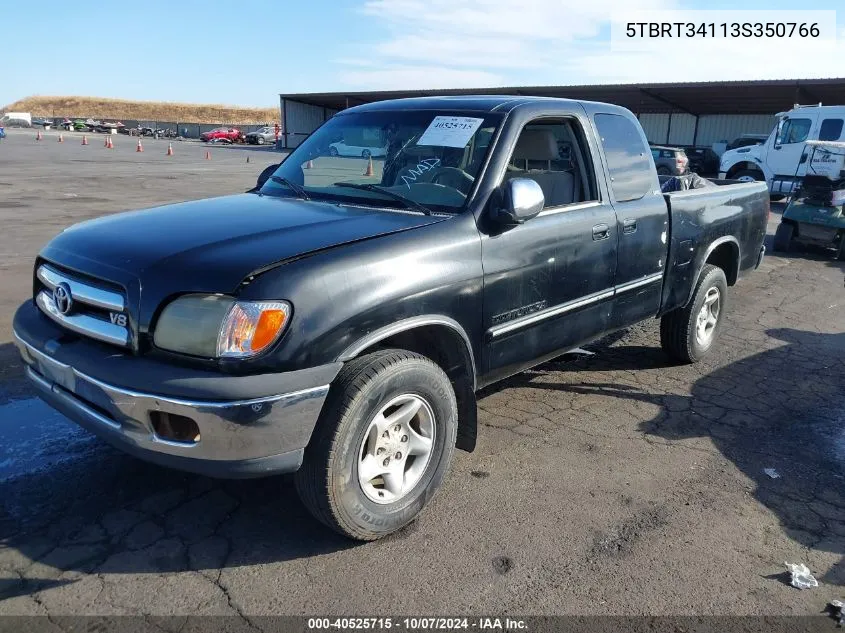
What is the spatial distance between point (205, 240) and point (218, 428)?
87 cm

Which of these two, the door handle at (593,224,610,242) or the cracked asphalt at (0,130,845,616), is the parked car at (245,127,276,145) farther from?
the door handle at (593,224,610,242)

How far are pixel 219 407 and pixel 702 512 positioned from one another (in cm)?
241

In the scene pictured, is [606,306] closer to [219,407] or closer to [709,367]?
[709,367]

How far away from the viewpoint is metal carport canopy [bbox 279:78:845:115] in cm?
2872

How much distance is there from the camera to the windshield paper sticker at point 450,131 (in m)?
3.72

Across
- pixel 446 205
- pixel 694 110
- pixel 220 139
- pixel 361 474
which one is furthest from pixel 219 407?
pixel 220 139

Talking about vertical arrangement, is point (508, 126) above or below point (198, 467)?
above

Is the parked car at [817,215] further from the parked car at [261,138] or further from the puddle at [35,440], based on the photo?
the parked car at [261,138]

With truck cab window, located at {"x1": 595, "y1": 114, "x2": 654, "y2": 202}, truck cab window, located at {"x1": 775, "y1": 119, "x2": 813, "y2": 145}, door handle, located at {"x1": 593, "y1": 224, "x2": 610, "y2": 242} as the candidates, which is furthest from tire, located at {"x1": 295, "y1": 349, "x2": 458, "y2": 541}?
truck cab window, located at {"x1": 775, "y1": 119, "x2": 813, "y2": 145}

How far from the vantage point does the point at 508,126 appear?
3752 mm

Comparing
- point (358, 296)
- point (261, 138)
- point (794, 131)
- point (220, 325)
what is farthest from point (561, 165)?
point (261, 138)

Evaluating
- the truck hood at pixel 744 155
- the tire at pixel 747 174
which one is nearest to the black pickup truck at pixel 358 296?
the truck hood at pixel 744 155

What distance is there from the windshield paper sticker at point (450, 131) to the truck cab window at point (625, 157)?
104cm

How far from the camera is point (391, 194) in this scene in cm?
366
